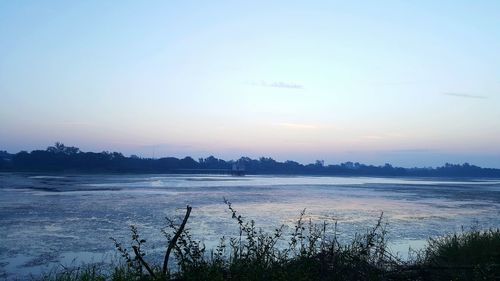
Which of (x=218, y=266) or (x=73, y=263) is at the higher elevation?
(x=218, y=266)

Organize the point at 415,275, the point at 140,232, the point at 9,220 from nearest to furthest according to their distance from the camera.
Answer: the point at 415,275 → the point at 140,232 → the point at 9,220

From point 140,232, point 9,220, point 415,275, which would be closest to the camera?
point 415,275

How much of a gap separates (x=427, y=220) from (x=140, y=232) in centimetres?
1276

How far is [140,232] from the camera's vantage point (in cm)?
1723

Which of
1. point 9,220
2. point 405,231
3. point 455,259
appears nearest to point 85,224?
point 9,220

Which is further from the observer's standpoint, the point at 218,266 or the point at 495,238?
the point at 495,238

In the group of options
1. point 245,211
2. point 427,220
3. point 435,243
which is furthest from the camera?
point 245,211

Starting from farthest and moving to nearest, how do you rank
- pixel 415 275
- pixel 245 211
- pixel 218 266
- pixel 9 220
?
1. pixel 245 211
2. pixel 9 220
3. pixel 415 275
4. pixel 218 266

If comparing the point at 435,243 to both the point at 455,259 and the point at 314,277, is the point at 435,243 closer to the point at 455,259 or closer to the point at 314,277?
the point at 455,259

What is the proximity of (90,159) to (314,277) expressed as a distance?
364 ft

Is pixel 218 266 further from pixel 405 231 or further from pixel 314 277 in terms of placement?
pixel 405 231

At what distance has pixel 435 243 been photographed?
542 inches

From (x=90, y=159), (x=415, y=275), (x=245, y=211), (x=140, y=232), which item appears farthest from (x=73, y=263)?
(x=90, y=159)

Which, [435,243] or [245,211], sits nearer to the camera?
[435,243]
